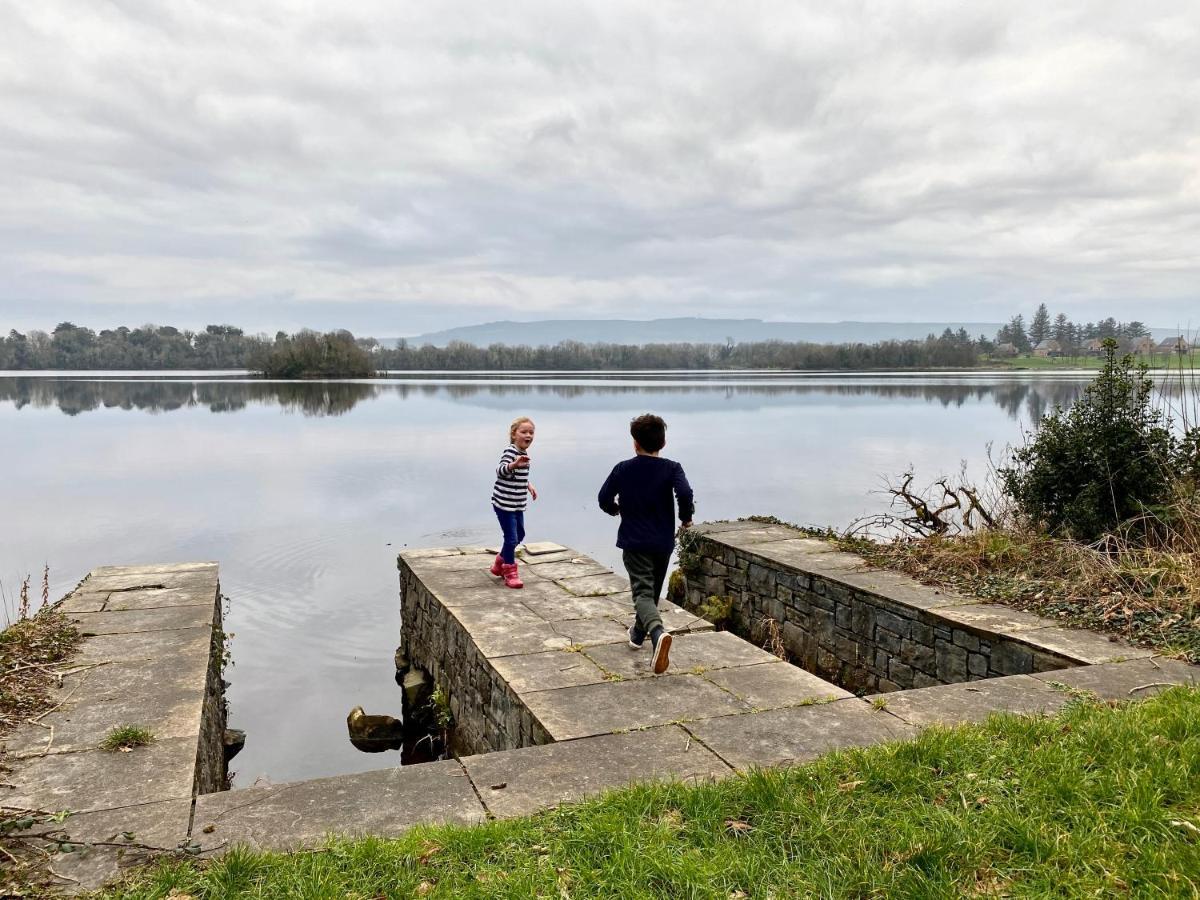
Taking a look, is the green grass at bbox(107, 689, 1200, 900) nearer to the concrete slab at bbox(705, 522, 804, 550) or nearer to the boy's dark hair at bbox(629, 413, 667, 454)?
the boy's dark hair at bbox(629, 413, 667, 454)

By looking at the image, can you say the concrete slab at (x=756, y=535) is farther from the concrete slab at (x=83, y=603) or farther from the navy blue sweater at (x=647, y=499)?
the concrete slab at (x=83, y=603)

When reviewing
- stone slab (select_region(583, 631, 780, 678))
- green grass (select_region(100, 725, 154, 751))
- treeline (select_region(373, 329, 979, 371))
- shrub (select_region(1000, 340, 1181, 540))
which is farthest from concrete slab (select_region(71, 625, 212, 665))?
treeline (select_region(373, 329, 979, 371))

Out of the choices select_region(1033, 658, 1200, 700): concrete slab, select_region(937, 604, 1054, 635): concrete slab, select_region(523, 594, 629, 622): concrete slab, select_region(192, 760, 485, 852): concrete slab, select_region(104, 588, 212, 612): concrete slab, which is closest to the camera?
select_region(192, 760, 485, 852): concrete slab

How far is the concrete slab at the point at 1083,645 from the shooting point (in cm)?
464

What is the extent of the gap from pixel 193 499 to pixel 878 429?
2311cm

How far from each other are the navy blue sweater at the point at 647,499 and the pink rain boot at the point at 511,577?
2189 millimetres

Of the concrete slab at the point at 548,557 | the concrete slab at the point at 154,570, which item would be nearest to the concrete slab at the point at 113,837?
the concrete slab at the point at 154,570

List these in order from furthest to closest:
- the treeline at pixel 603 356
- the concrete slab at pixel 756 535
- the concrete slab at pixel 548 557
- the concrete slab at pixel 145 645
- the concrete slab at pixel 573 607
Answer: the treeline at pixel 603 356 < the concrete slab at pixel 756 535 < the concrete slab at pixel 548 557 < the concrete slab at pixel 573 607 < the concrete slab at pixel 145 645

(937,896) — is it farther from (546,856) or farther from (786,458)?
(786,458)

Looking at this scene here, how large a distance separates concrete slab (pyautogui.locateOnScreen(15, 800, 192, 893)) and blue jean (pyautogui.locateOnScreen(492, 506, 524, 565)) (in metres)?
3.91

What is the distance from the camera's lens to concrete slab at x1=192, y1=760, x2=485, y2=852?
2.82m

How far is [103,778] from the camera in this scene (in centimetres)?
332

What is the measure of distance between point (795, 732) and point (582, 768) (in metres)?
1.07

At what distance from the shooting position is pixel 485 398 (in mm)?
51156
